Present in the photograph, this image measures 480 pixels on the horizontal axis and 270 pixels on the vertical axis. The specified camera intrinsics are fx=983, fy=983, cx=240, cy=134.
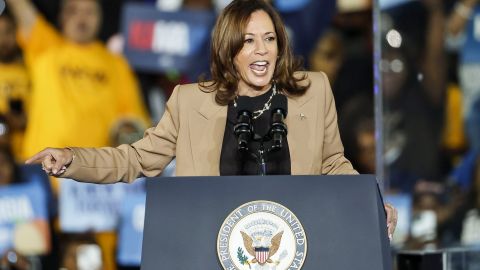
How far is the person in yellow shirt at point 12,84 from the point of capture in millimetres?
5508

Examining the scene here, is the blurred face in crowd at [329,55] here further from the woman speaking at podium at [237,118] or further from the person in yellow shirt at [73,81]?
the woman speaking at podium at [237,118]

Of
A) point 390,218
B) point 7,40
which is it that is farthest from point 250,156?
point 7,40

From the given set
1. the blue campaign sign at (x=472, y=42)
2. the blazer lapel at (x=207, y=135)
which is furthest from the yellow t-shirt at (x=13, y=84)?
the blazer lapel at (x=207, y=135)

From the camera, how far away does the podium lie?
2.23 metres

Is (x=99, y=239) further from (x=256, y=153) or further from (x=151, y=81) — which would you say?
(x=256, y=153)

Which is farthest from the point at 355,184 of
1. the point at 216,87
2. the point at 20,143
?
the point at 20,143

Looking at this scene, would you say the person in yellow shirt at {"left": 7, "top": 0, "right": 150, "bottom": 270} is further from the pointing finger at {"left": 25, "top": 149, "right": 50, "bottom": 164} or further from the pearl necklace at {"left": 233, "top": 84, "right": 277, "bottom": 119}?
the pointing finger at {"left": 25, "top": 149, "right": 50, "bottom": 164}

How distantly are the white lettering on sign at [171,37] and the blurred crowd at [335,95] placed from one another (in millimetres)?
105

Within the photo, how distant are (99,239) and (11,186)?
59 cm

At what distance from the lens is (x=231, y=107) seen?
273 cm

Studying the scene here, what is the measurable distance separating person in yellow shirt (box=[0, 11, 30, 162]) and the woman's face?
305 centimetres

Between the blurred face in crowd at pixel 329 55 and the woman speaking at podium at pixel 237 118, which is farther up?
the blurred face in crowd at pixel 329 55

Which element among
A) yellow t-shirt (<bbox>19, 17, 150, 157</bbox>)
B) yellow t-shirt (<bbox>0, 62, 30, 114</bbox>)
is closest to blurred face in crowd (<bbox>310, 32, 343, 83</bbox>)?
yellow t-shirt (<bbox>19, 17, 150, 157</bbox>)

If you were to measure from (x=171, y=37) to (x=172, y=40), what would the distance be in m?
0.02
